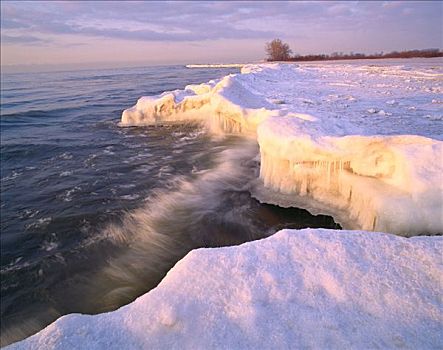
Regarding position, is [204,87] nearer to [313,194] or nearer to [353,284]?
[313,194]

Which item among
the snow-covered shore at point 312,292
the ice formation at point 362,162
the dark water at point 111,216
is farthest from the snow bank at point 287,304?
the dark water at point 111,216

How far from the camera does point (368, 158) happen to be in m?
4.93

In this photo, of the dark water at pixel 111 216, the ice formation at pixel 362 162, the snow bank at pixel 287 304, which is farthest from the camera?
the dark water at pixel 111 216

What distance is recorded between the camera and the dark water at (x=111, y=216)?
4.68 meters

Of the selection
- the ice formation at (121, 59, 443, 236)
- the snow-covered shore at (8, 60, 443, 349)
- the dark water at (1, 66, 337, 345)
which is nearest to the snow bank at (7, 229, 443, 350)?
the snow-covered shore at (8, 60, 443, 349)

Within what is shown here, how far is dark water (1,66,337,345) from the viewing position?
4684mm

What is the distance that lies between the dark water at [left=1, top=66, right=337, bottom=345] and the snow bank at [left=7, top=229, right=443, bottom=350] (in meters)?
2.45

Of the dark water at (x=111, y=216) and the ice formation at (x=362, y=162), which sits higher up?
the ice formation at (x=362, y=162)

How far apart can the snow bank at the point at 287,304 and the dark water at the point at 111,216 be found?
2452 mm

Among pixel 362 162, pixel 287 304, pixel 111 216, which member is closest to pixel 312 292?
pixel 287 304

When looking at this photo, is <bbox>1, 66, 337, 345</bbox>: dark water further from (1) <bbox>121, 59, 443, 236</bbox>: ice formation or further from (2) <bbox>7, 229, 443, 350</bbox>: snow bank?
(2) <bbox>7, 229, 443, 350</bbox>: snow bank

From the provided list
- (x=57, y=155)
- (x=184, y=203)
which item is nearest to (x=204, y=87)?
(x=57, y=155)

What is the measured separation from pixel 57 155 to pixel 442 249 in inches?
478

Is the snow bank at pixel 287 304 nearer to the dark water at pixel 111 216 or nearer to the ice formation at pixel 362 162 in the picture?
the ice formation at pixel 362 162
